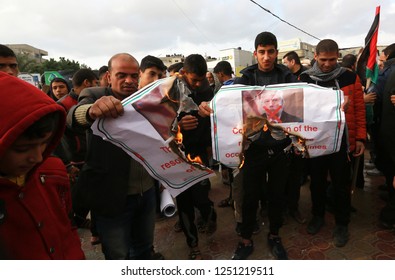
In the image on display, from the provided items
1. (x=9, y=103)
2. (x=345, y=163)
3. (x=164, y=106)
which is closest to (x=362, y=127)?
(x=345, y=163)

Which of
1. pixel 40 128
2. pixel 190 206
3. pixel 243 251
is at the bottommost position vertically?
pixel 243 251

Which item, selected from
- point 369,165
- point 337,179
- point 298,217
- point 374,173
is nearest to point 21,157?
point 337,179

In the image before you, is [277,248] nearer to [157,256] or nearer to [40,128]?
[157,256]

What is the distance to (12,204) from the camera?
1.03 m

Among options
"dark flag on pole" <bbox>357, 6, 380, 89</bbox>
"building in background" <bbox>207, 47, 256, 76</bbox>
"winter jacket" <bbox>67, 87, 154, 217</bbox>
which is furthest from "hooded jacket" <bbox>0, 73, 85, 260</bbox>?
"building in background" <bbox>207, 47, 256, 76</bbox>

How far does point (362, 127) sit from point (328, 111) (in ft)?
3.33

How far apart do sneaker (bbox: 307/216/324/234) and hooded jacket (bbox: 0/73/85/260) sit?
2.55 meters

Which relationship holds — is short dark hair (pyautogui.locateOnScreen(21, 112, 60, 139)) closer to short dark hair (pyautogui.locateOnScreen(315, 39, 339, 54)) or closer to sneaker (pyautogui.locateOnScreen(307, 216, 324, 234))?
short dark hair (pyautogui.locateOnScreen(315, 39, 339, 54))

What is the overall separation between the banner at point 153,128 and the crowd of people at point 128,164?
77 millimetres

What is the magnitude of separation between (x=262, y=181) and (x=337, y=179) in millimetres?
844

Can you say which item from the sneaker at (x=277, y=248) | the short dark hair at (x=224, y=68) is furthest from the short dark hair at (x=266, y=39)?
the short dark hair at (x=224, y=68)

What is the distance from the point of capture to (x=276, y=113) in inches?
75.4

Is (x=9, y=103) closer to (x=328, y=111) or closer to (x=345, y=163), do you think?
(x=328, y=111)

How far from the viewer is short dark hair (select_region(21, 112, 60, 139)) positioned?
96cm
